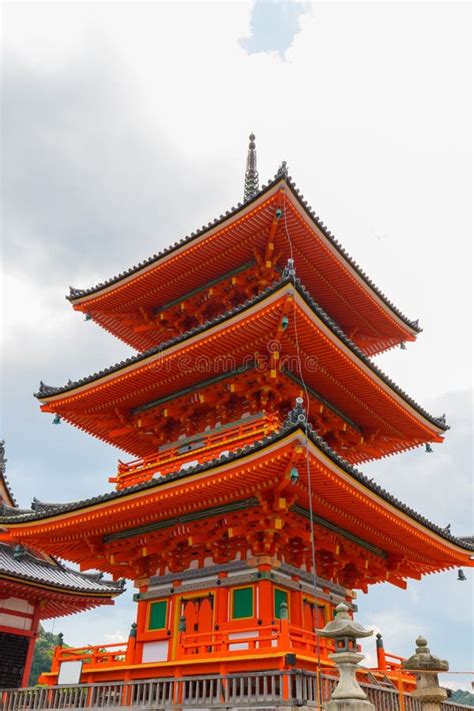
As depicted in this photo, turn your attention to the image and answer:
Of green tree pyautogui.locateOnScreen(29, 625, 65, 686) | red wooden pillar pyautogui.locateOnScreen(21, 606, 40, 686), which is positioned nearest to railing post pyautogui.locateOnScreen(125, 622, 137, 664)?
red wooden pillar pyautogui.locateOnScreen(21, 606, 40, 686)

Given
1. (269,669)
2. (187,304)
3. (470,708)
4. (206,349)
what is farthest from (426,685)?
(187,304)

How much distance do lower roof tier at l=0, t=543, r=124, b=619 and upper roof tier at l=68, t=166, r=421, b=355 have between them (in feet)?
29.3

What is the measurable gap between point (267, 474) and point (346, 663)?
4.40 meters

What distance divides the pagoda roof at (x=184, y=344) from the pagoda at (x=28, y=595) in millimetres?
5160

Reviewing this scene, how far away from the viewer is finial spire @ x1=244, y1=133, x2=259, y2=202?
25125 millimetres

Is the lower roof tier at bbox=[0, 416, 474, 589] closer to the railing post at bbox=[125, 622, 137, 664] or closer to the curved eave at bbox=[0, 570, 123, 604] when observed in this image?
the railing post at bbox=[125, 622, 137, 664]

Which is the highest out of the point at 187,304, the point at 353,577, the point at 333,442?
the point at 187,304

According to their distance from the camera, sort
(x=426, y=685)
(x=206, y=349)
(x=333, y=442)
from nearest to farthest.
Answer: (x=426, y=685)
(x=206, y=349)
(x=333, y=442)

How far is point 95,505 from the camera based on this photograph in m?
16.2

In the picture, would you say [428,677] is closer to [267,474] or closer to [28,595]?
[267,474]

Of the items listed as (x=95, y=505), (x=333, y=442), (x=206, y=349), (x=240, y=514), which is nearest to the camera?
(x=240, y=514)

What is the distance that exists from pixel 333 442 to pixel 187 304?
6.64 m

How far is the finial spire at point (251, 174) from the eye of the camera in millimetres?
25125

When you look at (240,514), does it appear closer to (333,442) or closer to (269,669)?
(269,669)
